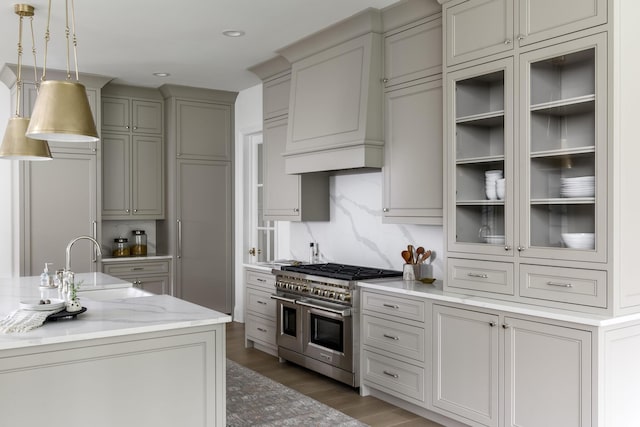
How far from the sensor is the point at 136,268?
20.7 feet

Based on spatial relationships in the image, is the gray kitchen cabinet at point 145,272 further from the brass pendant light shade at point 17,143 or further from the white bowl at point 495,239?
the white bowl at point 495,239

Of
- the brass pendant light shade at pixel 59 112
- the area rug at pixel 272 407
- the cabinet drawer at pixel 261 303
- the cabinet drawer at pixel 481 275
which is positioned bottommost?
the area rug at pixel 272 407

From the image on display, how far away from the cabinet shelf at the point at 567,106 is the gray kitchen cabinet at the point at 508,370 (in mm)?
1069

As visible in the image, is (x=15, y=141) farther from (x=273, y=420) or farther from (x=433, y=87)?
(x=433, y=87)

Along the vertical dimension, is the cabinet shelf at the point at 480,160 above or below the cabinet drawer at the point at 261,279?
above

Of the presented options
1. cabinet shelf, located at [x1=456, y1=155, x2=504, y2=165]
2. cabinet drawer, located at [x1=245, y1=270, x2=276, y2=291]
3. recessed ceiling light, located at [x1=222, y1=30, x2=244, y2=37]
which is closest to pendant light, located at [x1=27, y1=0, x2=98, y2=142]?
cabinet shelf, located at [x1=456, y1=155, x2=504, y2=165]

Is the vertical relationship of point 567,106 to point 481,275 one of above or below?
above

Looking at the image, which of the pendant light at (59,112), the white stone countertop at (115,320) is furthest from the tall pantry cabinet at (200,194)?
the pendant light at (59,112)

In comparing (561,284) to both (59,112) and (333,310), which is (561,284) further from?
(59,112)

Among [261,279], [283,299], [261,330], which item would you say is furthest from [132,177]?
[283,299]

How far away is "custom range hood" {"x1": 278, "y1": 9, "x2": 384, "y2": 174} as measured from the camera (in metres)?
4.16

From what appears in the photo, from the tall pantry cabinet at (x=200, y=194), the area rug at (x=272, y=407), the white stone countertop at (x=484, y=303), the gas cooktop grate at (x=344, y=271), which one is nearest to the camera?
the white stone countertop at (x=484, y=303)

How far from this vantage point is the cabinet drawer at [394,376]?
3.56 metres

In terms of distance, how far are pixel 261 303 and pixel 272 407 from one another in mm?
1557
